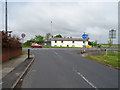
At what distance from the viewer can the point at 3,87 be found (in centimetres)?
579

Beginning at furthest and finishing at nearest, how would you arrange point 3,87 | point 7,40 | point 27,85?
1. point 7,40
2. point 27,85
3. point 3,87

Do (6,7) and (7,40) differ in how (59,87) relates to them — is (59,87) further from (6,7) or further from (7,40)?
(6,7)

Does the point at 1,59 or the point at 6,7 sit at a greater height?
the point at 6,7

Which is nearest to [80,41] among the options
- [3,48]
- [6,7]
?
[6,7]

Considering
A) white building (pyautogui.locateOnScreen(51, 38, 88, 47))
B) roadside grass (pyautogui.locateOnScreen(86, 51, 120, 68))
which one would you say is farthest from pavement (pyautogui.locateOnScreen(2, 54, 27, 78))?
white building (pyautogui.locateOnScreen(51, 38, 88, 47))

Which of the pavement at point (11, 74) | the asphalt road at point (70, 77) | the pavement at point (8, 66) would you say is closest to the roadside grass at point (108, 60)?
the asphalt road at point (70, 77)

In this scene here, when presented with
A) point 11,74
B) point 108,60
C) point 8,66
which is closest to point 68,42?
point 108,60

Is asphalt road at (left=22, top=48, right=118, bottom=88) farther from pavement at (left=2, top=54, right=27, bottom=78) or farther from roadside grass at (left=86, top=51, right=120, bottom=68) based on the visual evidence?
roadside grass at (left=86, top=51, right=120, bottom=68)

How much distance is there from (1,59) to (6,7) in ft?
29.7

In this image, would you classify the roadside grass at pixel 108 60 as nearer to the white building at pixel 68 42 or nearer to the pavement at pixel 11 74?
the pavement at pixel 11 74

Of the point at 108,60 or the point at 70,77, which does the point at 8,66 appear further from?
the point at 108,60

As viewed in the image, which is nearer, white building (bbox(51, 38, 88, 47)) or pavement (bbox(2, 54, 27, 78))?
pavement (bbox(2, 54, 27, 78))

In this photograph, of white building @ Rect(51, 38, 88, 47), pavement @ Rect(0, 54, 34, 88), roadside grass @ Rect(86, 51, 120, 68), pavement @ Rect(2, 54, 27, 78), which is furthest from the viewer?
white building @ Rect(51, 38, 88, 47)

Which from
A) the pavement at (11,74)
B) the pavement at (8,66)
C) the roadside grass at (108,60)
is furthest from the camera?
the roadside grass at (108,60)
